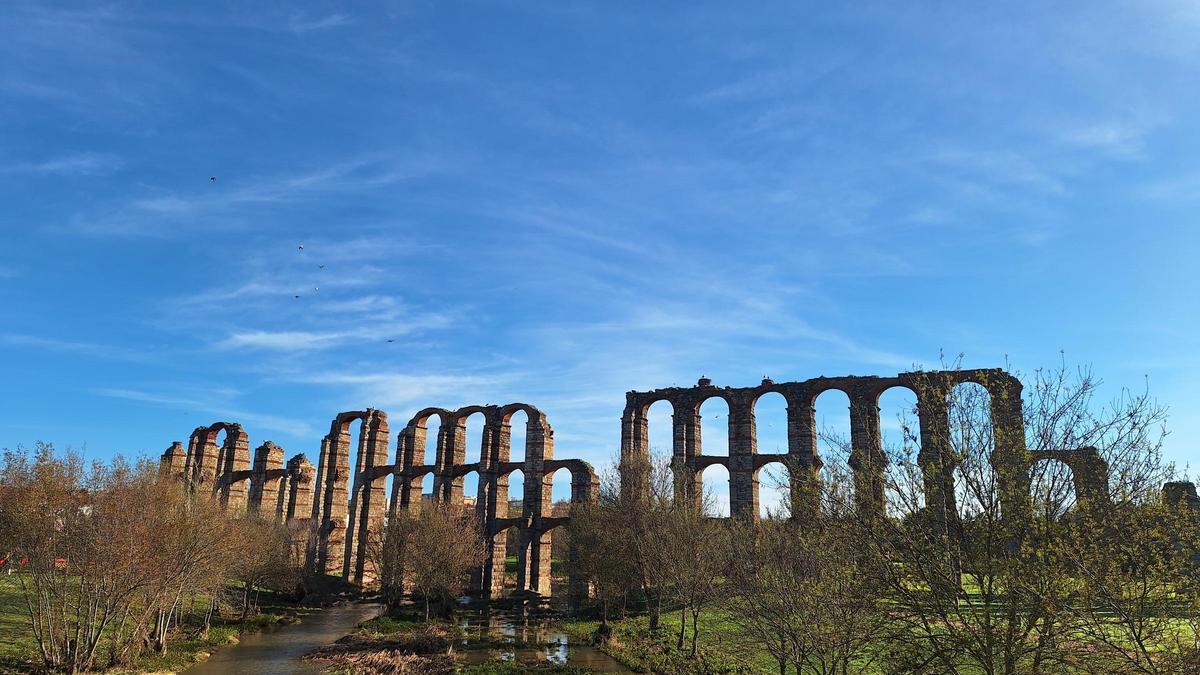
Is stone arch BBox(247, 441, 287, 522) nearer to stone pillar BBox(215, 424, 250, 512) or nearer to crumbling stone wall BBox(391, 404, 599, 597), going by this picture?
stone pillar BBox(215, 424, 250, 512)

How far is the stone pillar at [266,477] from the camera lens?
170ft

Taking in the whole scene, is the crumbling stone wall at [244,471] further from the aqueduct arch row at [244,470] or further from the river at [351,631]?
the river at [351,631]

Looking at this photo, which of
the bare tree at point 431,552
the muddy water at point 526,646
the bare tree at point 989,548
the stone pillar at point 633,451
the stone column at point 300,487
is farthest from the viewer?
the stone column at point 300,487

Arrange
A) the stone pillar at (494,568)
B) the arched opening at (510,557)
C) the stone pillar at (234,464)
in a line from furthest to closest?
the stone pillar at (234,464) → the arched opening at (510,557) → the stone pillar at (494,568)

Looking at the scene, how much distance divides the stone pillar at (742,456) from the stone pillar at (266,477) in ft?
104

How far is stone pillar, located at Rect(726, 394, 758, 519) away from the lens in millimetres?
40344

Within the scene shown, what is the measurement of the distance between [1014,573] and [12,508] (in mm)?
25940

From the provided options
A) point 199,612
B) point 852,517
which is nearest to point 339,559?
point 199,612

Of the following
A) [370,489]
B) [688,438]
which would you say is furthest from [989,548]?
[370,489]

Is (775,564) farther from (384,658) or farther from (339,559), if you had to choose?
(339,559)

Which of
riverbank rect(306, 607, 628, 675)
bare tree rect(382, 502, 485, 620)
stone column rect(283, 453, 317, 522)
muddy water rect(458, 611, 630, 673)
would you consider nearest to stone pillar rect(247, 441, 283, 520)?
stone column rect(283, 453, 317, 522)

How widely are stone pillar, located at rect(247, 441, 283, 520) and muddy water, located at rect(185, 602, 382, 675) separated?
16185 millimetres

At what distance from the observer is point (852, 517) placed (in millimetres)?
12539

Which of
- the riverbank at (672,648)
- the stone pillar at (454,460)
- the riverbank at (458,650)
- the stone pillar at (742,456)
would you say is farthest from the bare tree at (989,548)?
the stone pillar at (454,460)
